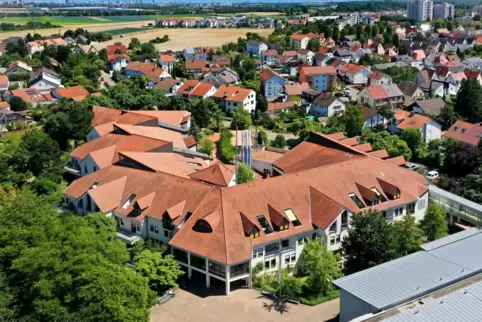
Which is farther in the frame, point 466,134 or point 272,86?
point 272,86

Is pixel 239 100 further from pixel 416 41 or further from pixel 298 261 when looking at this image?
pixel 416 41

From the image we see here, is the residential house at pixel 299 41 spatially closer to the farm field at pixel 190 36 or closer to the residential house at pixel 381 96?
the farm field at pixel 190 36

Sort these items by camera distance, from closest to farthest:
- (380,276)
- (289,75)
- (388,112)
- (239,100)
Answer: (380,276) → (388,112) → (239,100) → (289,75)

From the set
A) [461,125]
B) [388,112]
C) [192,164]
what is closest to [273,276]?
[192,164]

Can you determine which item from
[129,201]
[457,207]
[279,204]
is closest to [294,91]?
[457,207]

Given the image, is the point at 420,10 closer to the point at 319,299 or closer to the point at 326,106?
the point at 326,106

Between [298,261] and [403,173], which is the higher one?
[403,173]
